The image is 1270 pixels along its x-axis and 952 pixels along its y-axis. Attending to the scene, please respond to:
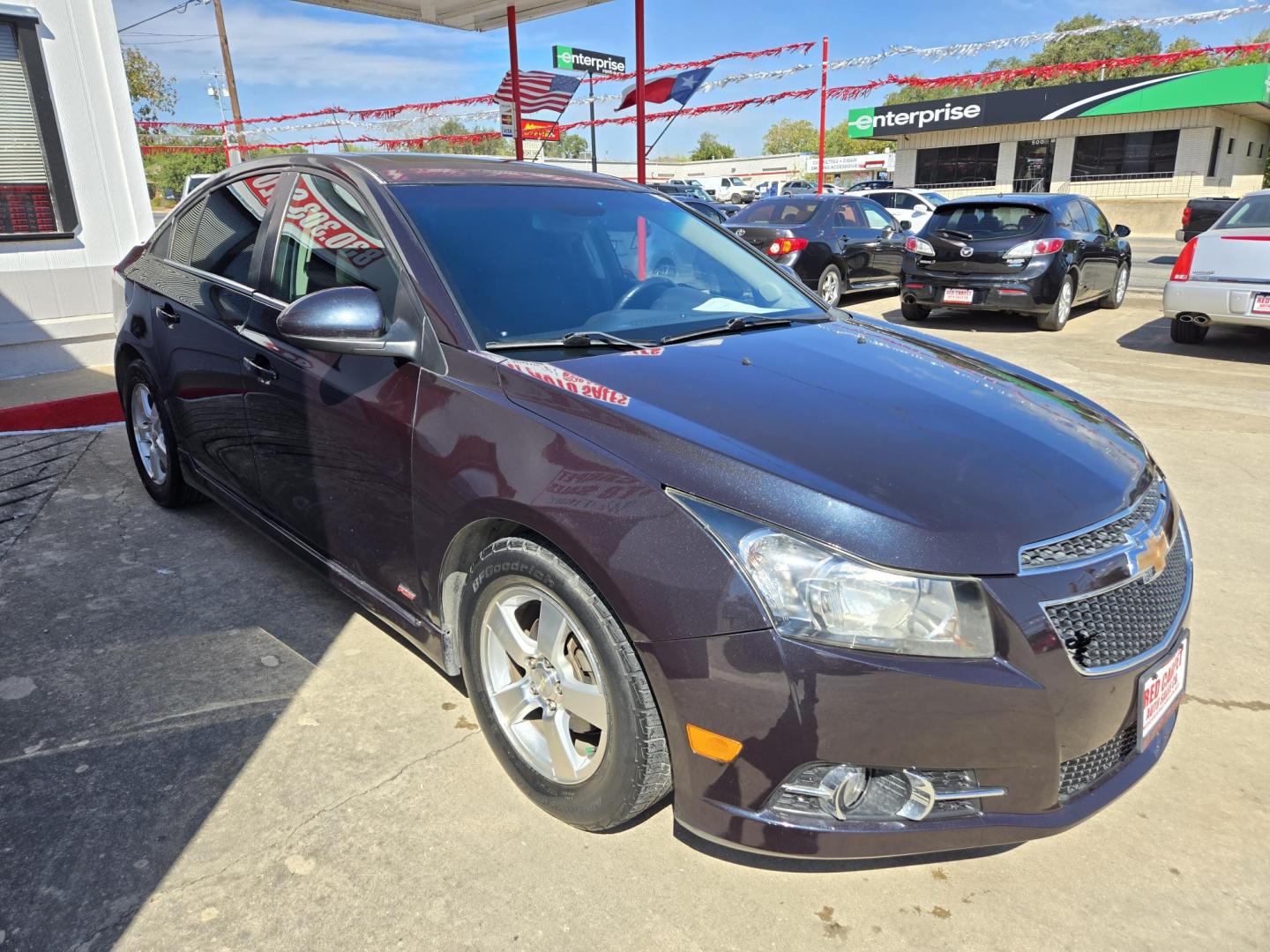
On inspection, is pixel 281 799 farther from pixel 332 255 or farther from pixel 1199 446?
pixel 1199 446

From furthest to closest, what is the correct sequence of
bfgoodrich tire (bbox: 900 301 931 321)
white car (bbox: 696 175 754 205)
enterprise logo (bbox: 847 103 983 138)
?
white car (bbox: 696 175 754 205)
enterprise logo (bbox: 847 103 983 138)
bfgoodrich tire (bbox: 900 301 931 321)

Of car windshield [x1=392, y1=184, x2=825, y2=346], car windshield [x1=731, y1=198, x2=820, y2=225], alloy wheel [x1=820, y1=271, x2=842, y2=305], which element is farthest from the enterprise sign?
car windshield [x1=392, y1=184, x2=825, y2=346]

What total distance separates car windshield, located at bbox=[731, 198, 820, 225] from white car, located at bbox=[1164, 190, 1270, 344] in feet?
15.2

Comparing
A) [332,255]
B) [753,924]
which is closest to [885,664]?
[753,924]

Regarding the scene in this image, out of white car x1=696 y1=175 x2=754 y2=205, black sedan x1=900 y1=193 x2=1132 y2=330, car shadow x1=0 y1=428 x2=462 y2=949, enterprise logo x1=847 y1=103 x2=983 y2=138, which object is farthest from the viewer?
white car x1=696 y1=175 x2=754 y2=205

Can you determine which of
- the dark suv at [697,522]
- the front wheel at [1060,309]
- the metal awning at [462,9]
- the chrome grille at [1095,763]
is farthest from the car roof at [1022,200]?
the chrome grille at [1095,763]

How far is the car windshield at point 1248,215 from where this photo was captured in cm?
803

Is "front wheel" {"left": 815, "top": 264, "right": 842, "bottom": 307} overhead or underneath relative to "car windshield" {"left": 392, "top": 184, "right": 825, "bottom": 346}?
underneath

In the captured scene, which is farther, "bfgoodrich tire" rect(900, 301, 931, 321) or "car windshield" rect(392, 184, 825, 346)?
"bfgoodrich tire" rect(900, 301, 931, 321)

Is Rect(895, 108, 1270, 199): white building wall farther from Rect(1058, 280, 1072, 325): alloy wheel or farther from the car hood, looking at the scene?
the car hood

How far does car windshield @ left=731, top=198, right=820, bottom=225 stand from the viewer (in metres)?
11.6

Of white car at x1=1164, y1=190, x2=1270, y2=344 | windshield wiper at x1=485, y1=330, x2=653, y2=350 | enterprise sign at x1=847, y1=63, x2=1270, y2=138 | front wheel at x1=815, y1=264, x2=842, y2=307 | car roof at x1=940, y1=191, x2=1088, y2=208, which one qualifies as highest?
enterprise sign at x1=847, y1=63, x2=1270, y2=138

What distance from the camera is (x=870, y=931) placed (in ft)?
6.55

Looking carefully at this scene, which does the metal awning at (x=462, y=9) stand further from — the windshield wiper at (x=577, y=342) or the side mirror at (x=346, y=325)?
the windshield wiper at (x=577, y=342)
